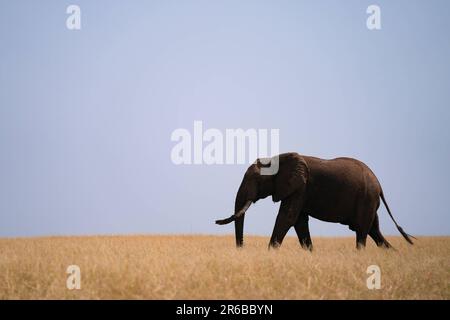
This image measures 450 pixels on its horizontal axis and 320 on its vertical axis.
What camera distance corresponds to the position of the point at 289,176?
49.2ft

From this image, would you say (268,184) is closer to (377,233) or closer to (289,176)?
(289,176)

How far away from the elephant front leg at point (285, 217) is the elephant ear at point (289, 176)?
0.71 ft

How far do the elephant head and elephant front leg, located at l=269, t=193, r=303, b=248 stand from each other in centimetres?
20

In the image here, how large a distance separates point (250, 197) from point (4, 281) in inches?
313

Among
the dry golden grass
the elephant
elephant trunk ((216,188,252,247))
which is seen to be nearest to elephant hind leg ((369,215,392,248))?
the elephant

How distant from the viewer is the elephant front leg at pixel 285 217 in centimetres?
1441

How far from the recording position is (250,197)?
1522cm

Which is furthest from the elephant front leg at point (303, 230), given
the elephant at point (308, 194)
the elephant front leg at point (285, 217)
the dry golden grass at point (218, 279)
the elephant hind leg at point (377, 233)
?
the dry golden grass at point (218, 279)

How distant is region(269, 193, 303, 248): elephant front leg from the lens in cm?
1441

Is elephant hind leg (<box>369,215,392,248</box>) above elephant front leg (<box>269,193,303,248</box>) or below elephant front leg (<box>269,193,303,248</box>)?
below

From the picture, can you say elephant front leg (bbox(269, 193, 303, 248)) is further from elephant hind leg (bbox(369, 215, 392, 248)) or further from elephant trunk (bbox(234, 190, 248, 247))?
elephant hind leg (bbox(369, 215, 392, 248))
